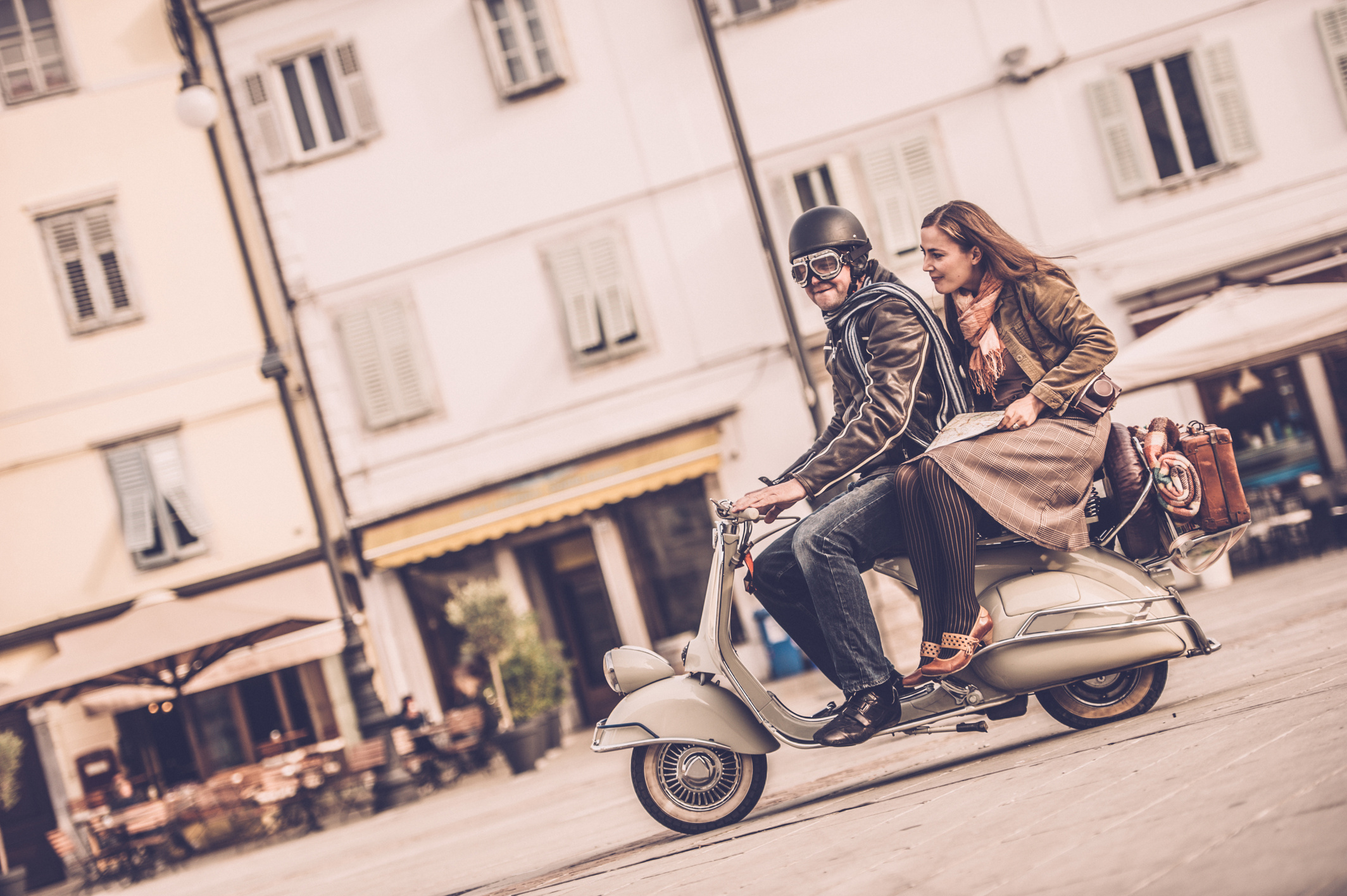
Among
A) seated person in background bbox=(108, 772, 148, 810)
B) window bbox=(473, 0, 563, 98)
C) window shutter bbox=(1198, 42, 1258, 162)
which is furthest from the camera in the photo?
window bbox=(473, 0, 563, 98)

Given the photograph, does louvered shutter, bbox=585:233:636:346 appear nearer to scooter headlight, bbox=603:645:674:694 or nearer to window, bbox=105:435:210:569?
window, bbox=105:435:210:569

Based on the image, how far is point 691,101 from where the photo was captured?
15.2 metres

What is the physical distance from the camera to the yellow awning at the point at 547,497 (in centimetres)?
1425

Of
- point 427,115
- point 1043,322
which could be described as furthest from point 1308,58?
point 1043,322

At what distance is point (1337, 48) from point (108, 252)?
A: 55.6 ft

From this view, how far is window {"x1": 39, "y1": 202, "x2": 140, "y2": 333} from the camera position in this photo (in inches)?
640

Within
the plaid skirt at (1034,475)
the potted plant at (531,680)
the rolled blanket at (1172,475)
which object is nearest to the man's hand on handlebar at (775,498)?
the plaid skirt at (1034,475)

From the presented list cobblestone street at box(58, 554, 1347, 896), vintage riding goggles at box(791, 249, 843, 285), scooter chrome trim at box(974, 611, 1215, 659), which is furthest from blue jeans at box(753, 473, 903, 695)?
vintage riding goggles at box(791, 249, 843, 285)

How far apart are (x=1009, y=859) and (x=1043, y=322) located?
195 centimetres

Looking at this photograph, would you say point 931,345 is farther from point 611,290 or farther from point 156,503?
point 156,503

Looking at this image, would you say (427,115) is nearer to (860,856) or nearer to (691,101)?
(691,101)

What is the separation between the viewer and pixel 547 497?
570 inches

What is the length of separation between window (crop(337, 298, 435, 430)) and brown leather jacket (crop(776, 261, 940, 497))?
480 inches

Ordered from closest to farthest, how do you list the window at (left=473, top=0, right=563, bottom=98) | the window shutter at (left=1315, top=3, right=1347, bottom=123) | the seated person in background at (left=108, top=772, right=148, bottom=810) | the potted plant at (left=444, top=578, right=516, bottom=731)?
the potted plant at (left=444, top=578, right=516, bottom=731), the seated person in background at (left=108, top=772, right=148, bottom=810), the window shutter at (left=1315, top=3, right=1347, bottom=123), the window at (left=473, top=0, right=563, bottom=98)
